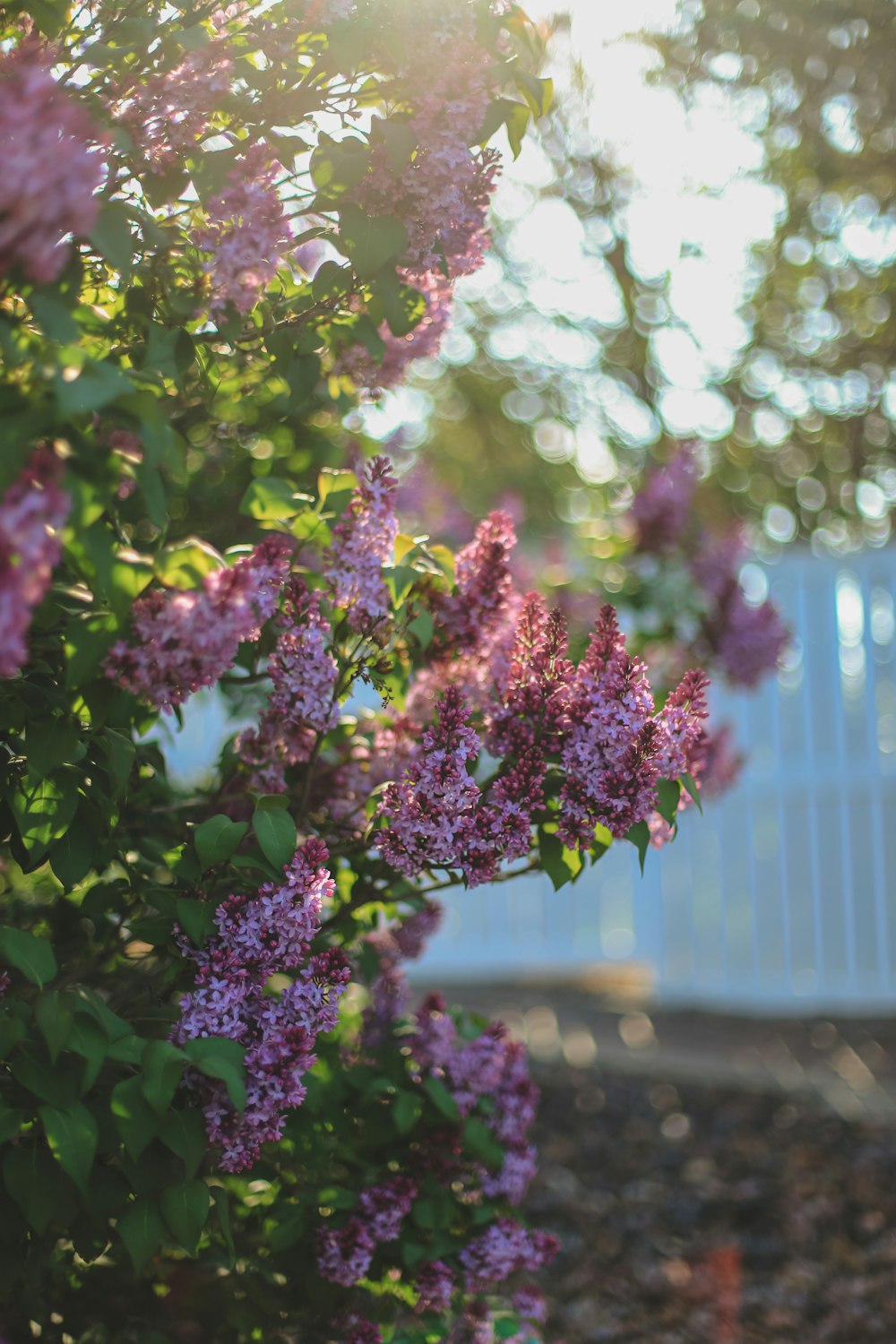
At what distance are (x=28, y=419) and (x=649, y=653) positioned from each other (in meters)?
3.45

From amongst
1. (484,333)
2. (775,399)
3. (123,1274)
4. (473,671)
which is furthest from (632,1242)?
(484,333)

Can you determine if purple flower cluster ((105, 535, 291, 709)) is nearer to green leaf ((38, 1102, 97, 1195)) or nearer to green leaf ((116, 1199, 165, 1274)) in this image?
green leaf ((38, 1102, 97, 1195))

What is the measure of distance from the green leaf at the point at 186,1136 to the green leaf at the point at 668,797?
0.66m

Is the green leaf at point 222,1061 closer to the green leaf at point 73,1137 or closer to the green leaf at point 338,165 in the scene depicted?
the green leaf at point 73,1137

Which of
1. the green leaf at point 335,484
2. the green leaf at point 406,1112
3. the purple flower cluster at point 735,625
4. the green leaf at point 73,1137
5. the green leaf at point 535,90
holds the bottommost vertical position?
the green leaf at point 73,1137

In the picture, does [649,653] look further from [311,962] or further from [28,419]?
[28,419]

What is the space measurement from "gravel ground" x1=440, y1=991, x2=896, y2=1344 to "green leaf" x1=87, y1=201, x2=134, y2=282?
2503 mm

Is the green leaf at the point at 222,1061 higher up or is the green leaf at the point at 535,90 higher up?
Result: the green leaf at the point at 535,90

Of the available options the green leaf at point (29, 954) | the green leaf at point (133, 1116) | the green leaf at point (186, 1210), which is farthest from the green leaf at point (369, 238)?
the green leaf at point (186, 1210)

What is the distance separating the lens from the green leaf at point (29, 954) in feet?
4.28

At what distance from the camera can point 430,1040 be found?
207 cm

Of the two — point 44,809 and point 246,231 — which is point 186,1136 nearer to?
point 44,809

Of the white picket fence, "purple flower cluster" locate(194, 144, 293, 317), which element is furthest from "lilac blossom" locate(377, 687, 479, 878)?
the white picket fence

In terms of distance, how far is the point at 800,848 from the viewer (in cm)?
600
